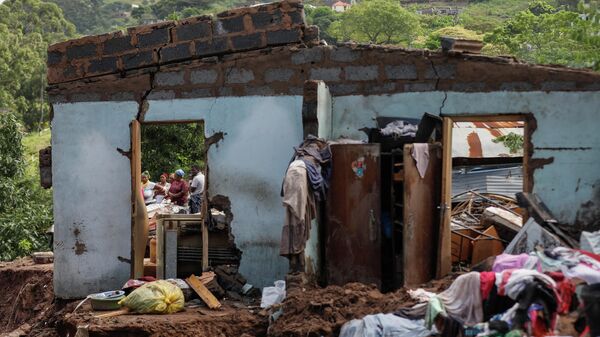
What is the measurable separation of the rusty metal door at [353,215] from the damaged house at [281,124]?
18 mm

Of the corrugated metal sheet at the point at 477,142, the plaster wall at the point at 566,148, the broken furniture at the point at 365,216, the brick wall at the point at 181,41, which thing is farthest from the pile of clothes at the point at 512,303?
the corrugated metal sheet at the point at 477,142

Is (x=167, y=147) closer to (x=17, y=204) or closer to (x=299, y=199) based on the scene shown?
(x=17, y=204)

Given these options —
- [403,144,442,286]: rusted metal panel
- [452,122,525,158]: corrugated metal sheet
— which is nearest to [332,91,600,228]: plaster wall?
[403,144,442,286]: rusted metal panel

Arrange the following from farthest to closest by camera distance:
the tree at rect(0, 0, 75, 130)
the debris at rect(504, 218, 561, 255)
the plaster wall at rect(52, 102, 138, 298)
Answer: the tree at rect(0, 0, 75, 130)
the plaster wall at rect(52, 102, 138, 298)
the debris at rect(504, 218, 561, 255)

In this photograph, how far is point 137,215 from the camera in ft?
35.7

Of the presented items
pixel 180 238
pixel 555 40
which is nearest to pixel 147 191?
pixel 180 238

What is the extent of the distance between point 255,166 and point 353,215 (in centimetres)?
178

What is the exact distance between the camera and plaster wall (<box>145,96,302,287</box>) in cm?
1055

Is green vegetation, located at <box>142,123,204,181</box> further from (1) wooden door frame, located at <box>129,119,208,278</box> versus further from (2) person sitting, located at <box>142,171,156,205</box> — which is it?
(1) wooden door frame, located at <box>129,119,208,278</box>

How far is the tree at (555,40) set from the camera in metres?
10.5

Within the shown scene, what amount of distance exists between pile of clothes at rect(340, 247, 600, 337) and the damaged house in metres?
2.04

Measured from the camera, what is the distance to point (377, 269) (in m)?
9.66

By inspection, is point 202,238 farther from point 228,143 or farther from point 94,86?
point 94,86

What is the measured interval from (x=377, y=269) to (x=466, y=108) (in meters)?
2.47
